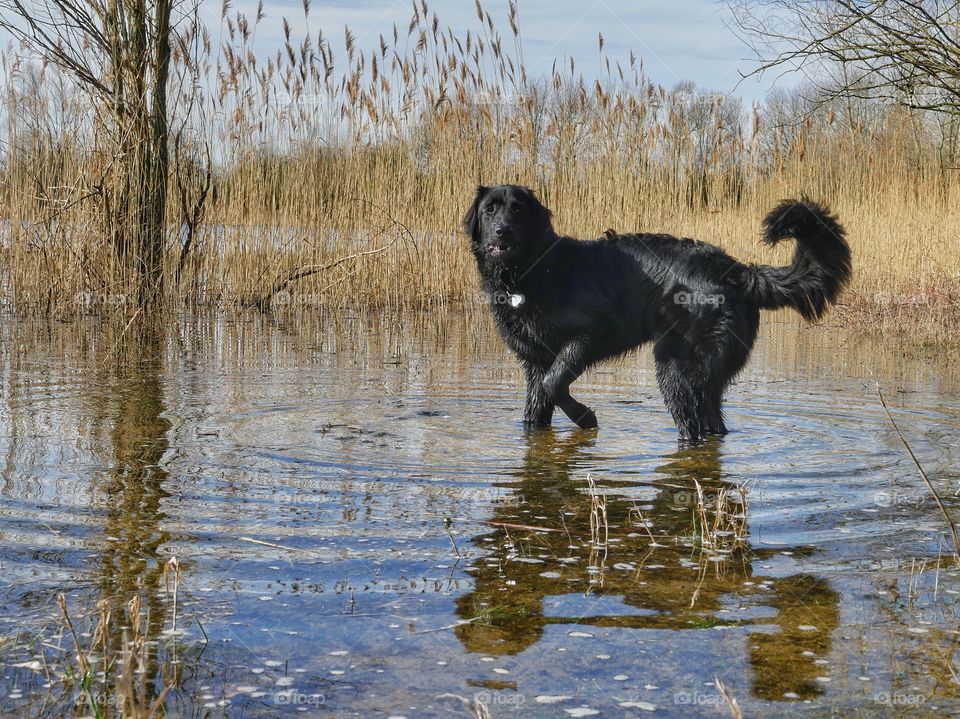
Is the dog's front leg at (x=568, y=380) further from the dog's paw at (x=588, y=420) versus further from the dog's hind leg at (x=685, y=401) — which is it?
the dog's hind leg at (x=685, y=401)

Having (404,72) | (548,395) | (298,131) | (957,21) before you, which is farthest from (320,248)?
(957,21)

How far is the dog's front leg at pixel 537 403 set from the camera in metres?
5.53

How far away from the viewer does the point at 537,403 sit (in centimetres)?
555

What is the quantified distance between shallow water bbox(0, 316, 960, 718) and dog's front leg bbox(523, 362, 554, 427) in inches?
4.3

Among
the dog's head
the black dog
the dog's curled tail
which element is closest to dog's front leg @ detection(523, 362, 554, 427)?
the black dog

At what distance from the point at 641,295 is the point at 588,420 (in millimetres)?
730

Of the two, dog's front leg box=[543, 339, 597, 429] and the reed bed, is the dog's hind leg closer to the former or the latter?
dog's front leg box=[543, 339, 597, 429]

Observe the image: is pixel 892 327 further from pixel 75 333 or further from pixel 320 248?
pixel 75 333

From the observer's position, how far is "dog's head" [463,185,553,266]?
5422 millimetres

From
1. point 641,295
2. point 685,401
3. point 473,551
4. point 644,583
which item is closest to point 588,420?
point 685,401

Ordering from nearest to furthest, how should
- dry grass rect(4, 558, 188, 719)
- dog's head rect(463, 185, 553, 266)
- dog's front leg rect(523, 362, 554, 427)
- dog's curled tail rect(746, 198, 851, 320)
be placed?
1. dry grass rect(4, 558, 188, 719)
2. dog's curled tail rect(746, 198, 851, 320)
3. dog's head rect(463, 185, 553, 266)
4. dog's front leg rect(523, 362, 554, 427)

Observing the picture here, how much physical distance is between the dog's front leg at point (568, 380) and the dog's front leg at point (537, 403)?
0.14 metres

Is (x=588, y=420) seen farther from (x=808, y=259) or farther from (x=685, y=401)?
(x=808, y=259)

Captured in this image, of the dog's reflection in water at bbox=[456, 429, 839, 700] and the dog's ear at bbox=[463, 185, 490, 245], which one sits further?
the dog's ear at bbox=[463, 185, 490, 245]
